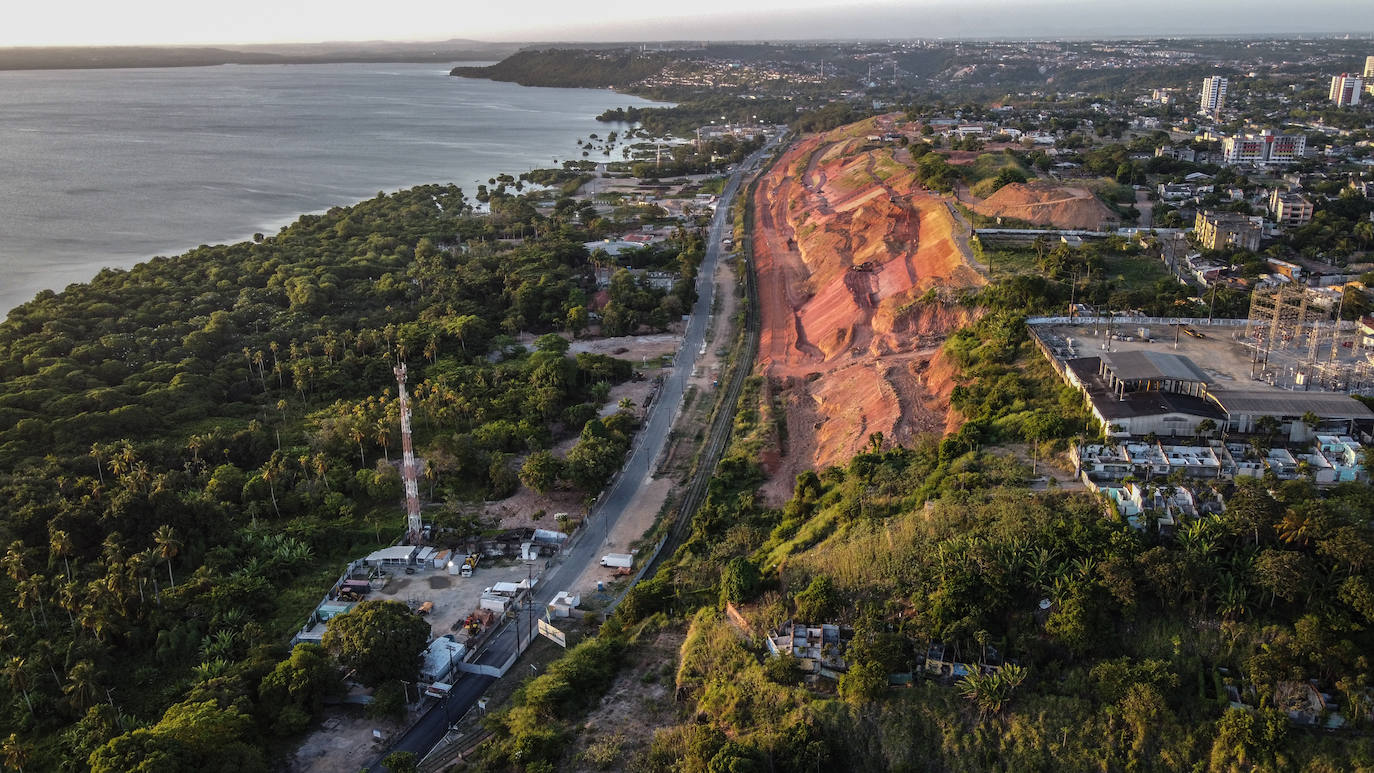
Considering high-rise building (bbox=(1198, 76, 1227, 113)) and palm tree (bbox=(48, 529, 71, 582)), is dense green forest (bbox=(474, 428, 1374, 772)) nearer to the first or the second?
palm tree (bbox=(48, 529, 71, 582))

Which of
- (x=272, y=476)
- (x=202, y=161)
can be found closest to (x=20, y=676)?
(x=272, y=476)

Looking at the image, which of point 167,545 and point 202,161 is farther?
point 202,161

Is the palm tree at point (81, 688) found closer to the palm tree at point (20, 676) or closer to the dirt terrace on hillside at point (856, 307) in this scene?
the palm tree at point (20, 676)

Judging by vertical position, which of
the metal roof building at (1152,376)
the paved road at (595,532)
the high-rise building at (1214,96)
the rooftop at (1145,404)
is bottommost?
the paved road at (595,532)

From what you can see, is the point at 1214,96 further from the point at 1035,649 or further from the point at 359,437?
the point at 1035,649

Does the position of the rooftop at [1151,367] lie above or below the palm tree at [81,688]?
above

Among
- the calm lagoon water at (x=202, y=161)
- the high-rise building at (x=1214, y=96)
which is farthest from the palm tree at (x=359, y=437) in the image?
the high-rise building at (x=1214, y=96)
